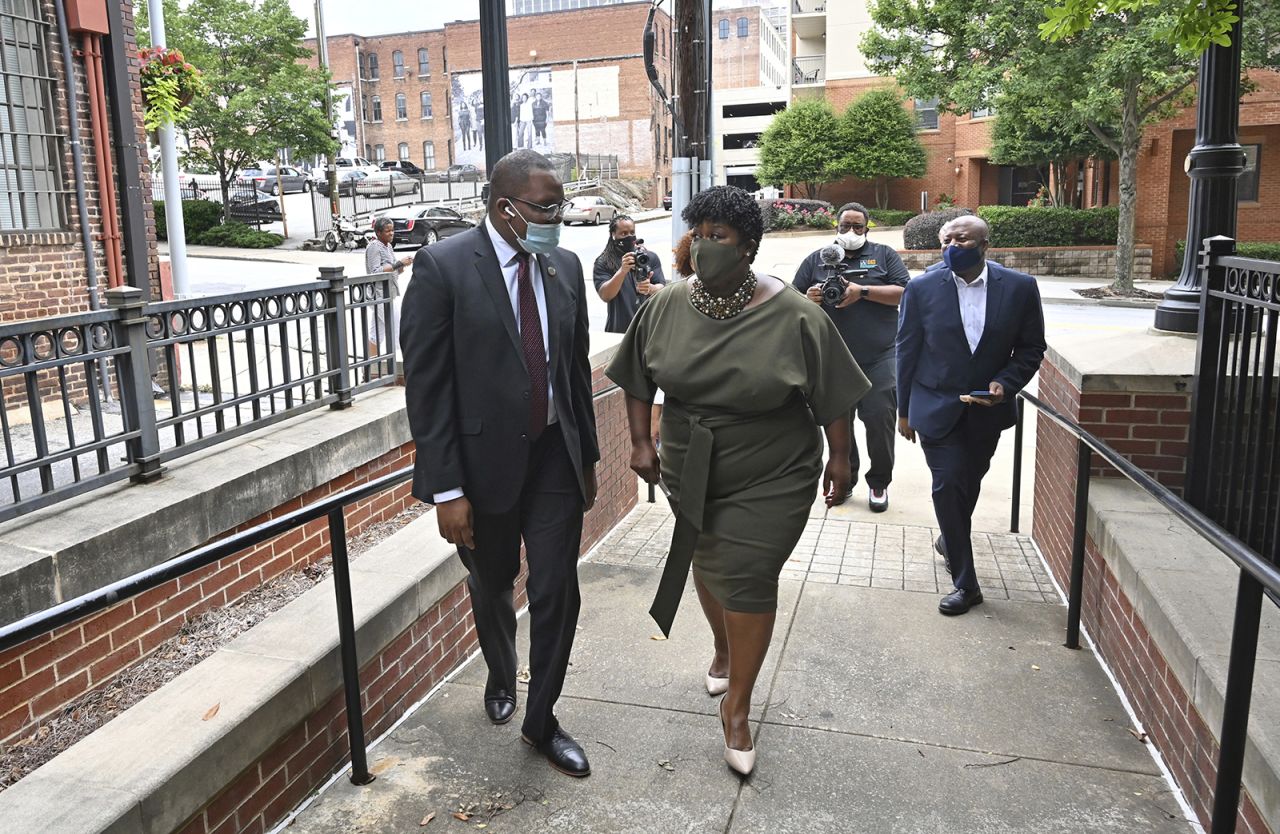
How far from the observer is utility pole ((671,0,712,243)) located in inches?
386

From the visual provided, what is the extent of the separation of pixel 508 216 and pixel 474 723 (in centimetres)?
186

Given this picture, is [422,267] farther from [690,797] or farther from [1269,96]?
[1269,96]

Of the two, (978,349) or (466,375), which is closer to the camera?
(466,375)

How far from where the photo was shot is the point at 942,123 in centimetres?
4012

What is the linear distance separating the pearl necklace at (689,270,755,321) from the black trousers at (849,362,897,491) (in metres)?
3.47

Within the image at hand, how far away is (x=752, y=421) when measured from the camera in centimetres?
336

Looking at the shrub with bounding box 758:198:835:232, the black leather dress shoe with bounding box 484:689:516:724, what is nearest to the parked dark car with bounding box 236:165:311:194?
the shrub with bounding box 758:198:835:232

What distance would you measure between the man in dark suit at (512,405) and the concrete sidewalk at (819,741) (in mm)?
265

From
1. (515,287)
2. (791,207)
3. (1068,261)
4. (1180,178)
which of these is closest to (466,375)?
(515,287)

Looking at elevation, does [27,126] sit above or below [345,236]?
above

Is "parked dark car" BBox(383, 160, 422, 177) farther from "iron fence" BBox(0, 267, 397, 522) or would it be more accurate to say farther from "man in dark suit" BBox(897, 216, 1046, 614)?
"man in dark suit" BBox(897, 216, 1046, 614)

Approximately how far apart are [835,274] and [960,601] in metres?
2.60

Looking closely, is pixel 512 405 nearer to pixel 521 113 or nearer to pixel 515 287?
pixel 515 287

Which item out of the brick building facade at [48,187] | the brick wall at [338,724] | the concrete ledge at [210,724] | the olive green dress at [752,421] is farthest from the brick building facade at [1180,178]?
the concrete ledge at [210,724]
